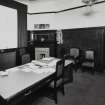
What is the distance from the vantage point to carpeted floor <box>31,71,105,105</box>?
2555mm

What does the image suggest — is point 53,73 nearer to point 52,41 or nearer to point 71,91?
point 71,91

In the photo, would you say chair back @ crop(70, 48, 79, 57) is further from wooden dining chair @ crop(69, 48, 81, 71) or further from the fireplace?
the fireplace

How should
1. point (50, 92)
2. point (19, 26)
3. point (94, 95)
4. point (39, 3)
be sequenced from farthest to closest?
1. point (39, 3)
2. point (19, 26)
3. point (94, 95)
4. point (50, 92)

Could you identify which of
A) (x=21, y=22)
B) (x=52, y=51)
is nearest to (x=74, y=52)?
(x=52, y=51)

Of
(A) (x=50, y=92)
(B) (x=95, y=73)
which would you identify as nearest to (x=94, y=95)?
(A) (x=50, y=92)

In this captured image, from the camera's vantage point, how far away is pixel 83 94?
9.62 ft

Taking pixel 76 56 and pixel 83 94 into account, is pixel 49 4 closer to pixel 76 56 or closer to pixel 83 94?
pixel 76 56

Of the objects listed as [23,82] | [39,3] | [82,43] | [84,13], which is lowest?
[23,82]

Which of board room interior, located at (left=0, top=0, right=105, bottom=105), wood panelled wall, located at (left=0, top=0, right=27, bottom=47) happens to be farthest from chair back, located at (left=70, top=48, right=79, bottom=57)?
wood panelled wall, located at (left=0, top=0, right=27, bottom=47)

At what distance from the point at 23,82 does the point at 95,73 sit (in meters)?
3.55

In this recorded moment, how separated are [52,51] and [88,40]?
1.92 m

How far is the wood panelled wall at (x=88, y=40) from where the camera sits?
4629mm

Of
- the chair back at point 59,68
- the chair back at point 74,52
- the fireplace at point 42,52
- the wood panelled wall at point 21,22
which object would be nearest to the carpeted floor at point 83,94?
the chair back at point 59,68

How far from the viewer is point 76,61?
4.78 meters
